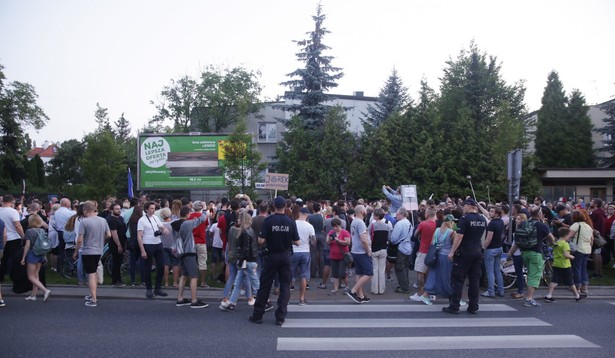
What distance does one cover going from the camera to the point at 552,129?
5156 centimetres

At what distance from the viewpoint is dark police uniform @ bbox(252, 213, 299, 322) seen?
8359 mm

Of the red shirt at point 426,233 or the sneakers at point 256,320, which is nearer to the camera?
the sneakers at point 256,320

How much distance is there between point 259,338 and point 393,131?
82.8 feet

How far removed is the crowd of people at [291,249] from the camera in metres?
9.12

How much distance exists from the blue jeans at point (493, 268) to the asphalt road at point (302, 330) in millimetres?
702

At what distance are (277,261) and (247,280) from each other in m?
1.33

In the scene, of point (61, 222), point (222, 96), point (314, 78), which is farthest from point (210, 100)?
point (61, 222)

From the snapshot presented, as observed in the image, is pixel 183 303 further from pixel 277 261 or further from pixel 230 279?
pixel 277 261

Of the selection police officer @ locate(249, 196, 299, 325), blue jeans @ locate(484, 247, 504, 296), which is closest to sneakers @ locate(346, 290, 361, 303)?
police officer @ locate(249, 196, 299, 325)

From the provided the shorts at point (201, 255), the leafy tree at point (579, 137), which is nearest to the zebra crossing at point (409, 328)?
the shorts at point (201, 255)

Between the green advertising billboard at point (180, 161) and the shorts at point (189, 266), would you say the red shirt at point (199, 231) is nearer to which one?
the shorts at point (189, 266)

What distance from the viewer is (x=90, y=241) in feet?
31.4

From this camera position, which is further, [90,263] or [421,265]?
[421,265]

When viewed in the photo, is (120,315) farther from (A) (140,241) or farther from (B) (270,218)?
(B) (270,218)
